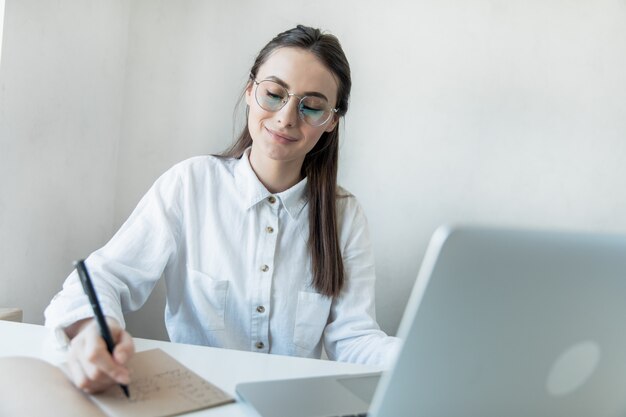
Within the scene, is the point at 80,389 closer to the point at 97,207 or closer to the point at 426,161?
the point at 97,207

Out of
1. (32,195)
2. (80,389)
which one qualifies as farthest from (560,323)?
(32,195)

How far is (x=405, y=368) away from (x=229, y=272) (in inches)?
37.4

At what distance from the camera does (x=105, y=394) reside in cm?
81

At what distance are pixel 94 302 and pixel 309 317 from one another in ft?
2.48

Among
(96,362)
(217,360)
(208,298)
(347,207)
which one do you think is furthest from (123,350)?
(347,207)

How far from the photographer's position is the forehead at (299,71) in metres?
1.47

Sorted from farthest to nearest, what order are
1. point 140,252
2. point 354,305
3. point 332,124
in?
point 332,124 → point 354,305 → point 140,252

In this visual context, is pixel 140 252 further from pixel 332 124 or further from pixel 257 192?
pixel 332 124

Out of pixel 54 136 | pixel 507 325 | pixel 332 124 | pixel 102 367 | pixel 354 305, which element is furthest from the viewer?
pixel 54 136

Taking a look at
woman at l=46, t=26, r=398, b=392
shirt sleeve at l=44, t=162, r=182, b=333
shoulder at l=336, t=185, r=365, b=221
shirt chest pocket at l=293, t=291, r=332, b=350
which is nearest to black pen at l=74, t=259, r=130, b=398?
shirt sleeve at l=44, t=162, r=182, b=333

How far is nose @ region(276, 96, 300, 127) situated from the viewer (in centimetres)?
145

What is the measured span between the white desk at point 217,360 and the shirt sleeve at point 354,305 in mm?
230

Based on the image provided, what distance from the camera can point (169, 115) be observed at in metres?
2.35

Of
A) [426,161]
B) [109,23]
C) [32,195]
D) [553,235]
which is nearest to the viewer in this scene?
[553,235]
